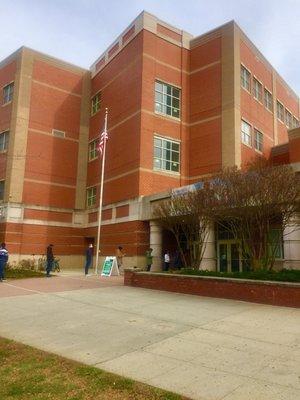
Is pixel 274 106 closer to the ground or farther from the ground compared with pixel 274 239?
farther from the ground

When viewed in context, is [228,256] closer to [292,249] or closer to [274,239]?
[292,249]

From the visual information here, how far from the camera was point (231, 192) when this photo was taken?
14.2 m

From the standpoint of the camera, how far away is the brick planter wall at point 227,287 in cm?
1150

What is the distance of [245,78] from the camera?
30953 mm

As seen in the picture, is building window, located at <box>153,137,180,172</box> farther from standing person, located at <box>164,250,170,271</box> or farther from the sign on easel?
the sign on easel

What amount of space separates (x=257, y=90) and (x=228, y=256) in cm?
1525

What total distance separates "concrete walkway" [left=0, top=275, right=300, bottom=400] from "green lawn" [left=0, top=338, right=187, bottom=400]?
31 centimetres

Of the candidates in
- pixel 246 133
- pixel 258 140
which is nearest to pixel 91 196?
pixel 246 133

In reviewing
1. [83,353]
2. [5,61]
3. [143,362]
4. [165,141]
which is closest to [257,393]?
[143,362]

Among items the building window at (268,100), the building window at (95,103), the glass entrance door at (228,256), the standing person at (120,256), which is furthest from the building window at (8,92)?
the glass entrance door at (228,256)

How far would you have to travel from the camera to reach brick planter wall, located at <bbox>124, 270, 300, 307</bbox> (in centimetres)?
1150

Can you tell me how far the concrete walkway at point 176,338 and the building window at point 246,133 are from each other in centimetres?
1838

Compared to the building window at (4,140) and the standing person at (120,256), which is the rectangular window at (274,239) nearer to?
the standing person at (120,256)

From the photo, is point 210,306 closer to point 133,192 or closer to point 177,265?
point 177,265
